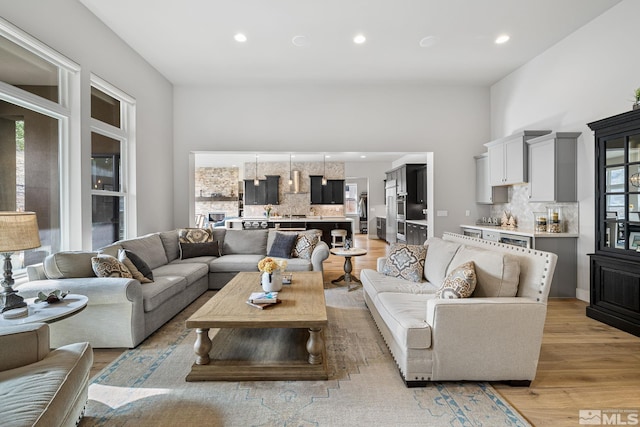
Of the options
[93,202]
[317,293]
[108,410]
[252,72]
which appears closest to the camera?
[108,410]

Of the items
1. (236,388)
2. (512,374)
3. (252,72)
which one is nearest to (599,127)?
(512,374)

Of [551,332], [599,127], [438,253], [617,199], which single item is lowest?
[551,332]

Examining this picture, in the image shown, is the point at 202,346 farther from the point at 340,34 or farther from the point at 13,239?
the point at 340,34

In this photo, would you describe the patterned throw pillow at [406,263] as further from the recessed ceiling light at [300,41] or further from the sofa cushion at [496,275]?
the recessed ceiling light at [300,41]

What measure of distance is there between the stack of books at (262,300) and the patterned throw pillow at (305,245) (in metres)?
2.23

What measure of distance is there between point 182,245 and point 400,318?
3.81 m

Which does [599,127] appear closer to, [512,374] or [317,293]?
[512,374]

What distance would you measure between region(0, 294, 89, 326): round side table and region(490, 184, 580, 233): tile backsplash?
5.56 m

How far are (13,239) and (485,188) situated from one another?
626 cm

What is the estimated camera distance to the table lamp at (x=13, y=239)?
2.00 meters

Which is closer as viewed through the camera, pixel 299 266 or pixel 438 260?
pixel 438 260

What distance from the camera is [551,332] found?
3.22m

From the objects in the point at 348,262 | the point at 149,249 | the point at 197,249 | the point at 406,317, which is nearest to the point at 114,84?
the point at 149,249

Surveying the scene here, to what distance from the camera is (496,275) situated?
243 cm
